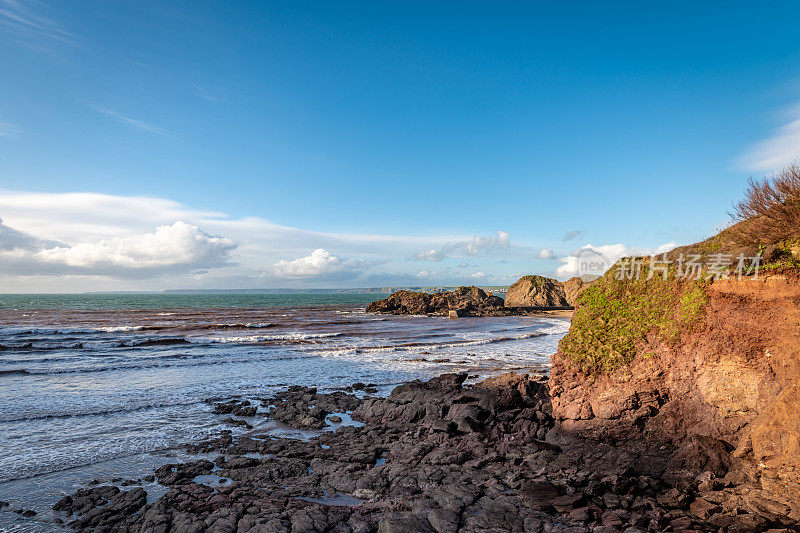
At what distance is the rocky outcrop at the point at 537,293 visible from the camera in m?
82.2

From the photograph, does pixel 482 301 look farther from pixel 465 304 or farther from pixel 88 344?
pixel 88 344

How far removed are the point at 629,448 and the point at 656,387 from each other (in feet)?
4.60

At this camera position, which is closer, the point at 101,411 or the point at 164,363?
the point at 101,411

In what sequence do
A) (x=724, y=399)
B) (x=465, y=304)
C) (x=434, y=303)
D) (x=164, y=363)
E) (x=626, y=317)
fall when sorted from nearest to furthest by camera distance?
(x=724, y=399), (x=626, y=317), (x=164, y=363), (x=434, y=303), (x=465, y=304)

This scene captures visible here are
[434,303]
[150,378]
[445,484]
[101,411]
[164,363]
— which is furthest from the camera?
[434,303]

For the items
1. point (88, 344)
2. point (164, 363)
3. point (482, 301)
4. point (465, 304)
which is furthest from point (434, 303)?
point (164, 363)

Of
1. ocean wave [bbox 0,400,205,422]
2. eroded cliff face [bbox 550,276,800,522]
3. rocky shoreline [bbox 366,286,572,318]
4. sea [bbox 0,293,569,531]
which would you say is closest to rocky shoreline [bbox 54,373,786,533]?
eroded cliff face [bbox 550,276,800,522]

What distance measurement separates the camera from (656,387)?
9.22 metres

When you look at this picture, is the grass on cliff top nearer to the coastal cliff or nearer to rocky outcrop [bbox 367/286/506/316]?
the coastal cliff

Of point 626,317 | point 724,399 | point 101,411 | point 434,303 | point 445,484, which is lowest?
point 101,411

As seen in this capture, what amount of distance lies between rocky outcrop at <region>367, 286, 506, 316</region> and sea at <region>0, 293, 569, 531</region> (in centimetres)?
3193

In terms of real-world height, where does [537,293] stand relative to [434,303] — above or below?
above

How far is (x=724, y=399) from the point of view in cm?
838

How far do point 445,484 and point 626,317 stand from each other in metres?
5.66
